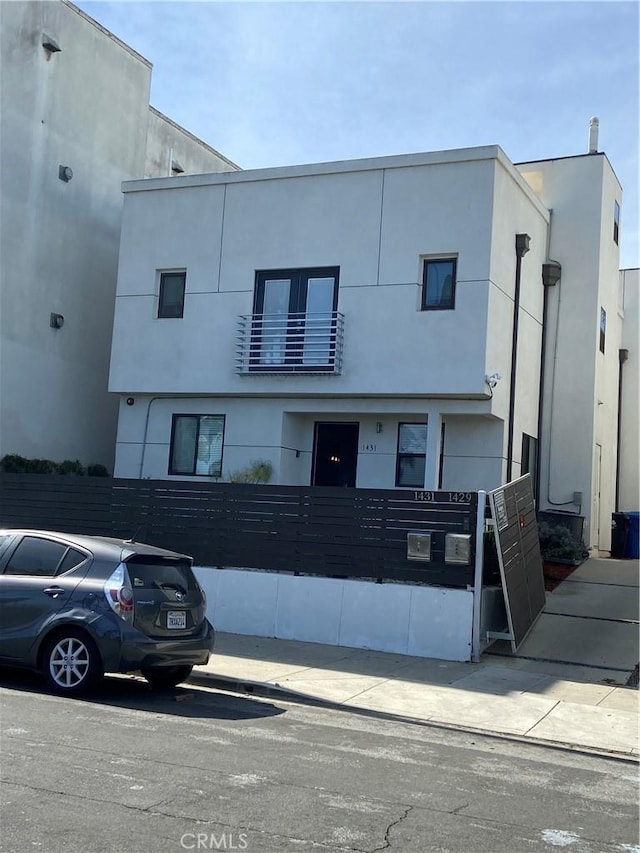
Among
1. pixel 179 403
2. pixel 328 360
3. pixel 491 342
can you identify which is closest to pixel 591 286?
pixel 491 342

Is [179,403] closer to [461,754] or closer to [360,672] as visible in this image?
[360,672]

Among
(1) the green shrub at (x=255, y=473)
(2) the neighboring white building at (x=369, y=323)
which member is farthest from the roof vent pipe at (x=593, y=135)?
(1) the green shrub at (x=255, y=473)

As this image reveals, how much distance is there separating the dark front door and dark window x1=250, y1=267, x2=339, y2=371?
6.20 ft

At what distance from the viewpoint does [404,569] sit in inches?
497

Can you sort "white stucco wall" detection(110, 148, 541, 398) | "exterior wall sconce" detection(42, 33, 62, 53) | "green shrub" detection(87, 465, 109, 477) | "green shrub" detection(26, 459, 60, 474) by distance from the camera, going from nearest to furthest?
"white stucco wall" detection(110, 148, 541, 398) → "green shrub" detection(26, 459, 60, 474) → "exterior wall sconce" detection(42, 33, 62, 53) → "green shrub" detection(87, 465, 109, 477)

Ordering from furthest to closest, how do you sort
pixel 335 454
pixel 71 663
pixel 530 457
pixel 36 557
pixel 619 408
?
pixel 619 408
pixel 530 457
pixel 335 454
pixel 36 557
pixel 71 663

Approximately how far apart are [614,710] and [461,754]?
2.84 m

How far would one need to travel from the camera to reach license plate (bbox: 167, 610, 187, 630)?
30.4 ft

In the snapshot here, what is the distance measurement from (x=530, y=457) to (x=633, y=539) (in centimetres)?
308

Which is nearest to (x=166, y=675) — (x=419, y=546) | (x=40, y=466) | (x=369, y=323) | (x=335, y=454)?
(x=419, y=546)

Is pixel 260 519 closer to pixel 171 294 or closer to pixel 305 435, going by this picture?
pixel 305 435

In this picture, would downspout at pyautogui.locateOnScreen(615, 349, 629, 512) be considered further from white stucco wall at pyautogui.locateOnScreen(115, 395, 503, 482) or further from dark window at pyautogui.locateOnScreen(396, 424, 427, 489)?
dark window at pyautogui.locateOnScreen(396, 424, 427, 489)

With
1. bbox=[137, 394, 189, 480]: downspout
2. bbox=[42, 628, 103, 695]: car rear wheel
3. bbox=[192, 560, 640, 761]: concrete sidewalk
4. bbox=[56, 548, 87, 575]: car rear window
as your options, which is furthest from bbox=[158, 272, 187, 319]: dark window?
bbox=[42, 628, 103, 695]: car rear wheel

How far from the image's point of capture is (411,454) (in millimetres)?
18156
